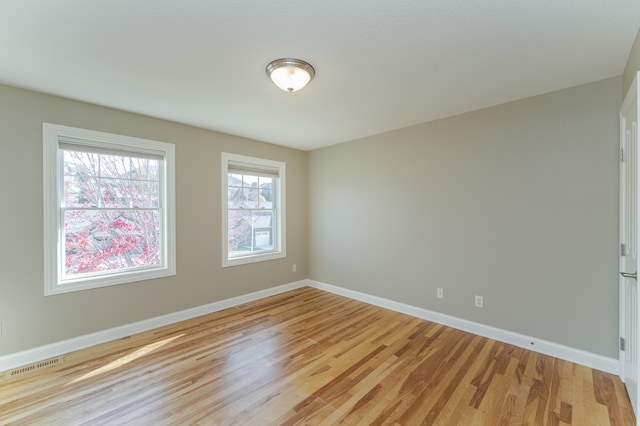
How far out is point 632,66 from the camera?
1932 mm

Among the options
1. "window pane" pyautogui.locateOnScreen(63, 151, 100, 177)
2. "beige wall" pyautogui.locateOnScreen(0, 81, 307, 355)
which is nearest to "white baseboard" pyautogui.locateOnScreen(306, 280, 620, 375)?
"beige wall" pyautogui.locateOnScreen(0, 81, 307, 355)

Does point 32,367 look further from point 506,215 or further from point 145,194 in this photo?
point 506,215

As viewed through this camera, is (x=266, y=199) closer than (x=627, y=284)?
No

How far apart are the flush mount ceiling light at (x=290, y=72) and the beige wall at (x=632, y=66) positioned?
2146 mm

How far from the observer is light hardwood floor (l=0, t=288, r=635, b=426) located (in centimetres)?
187

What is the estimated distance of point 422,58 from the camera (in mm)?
2045

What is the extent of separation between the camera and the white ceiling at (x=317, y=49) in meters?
1.56

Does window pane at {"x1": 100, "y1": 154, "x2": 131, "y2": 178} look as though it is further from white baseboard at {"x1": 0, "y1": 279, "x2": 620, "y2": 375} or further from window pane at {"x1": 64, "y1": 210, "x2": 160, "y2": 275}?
white baseboard at {"x1": 0, "y1": 279, "x2": 620, "y2": 375}

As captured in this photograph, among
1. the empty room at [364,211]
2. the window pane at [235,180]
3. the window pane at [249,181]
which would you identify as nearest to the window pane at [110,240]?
the empty room at [364,211]

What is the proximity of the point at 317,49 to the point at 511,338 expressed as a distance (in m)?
3.29

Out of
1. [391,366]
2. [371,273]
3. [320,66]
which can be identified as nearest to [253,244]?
[371,273]

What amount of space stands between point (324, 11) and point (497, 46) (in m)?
1.25

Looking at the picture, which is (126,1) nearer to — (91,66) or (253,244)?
(91,66)

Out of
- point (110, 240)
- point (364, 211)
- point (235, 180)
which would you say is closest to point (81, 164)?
point (110, 240)
